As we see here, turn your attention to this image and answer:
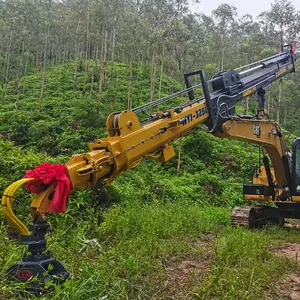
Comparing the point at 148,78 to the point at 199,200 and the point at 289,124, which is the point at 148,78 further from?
the point at 199,200

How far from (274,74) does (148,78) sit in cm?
2401

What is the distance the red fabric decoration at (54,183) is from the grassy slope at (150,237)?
671mm

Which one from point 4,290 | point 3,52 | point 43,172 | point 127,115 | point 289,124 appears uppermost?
point 3,52

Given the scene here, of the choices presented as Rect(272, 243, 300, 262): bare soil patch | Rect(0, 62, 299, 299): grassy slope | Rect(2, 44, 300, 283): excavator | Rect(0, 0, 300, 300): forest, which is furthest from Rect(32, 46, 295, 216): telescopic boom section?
Rect(272, 243, 300, 262): bare soil patch

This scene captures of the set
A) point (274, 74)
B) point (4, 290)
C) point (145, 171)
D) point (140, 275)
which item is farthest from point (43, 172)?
point (145, 171)

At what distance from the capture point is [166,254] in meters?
5.16

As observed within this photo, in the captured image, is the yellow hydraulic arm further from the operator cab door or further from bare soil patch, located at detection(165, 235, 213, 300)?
the operator cab door

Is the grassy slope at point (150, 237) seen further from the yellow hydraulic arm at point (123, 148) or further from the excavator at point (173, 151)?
the yellow hydraulic arm at point (123, 148)

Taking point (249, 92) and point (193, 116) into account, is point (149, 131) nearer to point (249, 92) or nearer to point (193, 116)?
point (193, 116)

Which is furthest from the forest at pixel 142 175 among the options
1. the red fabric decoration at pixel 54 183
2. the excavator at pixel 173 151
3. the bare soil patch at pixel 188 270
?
the red fabric decoration at pixel 54 183

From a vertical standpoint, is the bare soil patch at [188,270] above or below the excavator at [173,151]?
below

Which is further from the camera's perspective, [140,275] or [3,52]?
[3,52]

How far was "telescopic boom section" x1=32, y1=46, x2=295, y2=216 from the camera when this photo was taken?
3.54 metres

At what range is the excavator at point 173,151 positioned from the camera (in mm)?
3158
